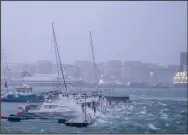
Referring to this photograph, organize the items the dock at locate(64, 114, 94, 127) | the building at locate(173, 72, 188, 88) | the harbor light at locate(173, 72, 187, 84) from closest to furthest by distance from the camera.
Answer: the dock at locate(64, 114, 94, 127) < the harbor light at locate(173, 72, 187, 84) < the building at locate(173, 72, 188, 88)

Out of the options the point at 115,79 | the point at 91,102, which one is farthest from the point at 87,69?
the point at 91,102

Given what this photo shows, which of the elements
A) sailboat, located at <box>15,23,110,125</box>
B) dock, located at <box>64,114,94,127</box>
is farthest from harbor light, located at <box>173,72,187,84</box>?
dock, located at <box>64,114,94,127</box>

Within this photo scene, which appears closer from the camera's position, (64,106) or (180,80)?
(64,106)

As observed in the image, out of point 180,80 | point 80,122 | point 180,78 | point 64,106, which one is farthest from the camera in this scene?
point 180,80

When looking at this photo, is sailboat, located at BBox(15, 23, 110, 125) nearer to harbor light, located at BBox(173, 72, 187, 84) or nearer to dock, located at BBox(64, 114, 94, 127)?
dock, located at BBox(64, 114, 94, 127)

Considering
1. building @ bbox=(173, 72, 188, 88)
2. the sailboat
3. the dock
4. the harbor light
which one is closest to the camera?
the dock

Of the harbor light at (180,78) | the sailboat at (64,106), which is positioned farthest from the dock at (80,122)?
the harbor light at (180,78)

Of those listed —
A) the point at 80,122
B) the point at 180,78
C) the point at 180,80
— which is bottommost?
the point at 80,122

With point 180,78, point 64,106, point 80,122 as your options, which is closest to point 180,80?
point 180,78

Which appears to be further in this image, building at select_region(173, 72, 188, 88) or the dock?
building at select_region(173, 72, 188, 88)

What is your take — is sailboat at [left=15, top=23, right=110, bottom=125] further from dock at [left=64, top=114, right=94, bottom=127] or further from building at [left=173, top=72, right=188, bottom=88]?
building at [left=173, top=72, right=188, bottom=88]

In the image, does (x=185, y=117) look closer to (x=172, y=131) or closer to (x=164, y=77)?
(x=172, y=131)

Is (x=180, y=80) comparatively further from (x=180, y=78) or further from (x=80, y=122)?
(x=80, y=122)

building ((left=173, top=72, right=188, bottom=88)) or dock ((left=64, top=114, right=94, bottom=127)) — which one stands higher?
building ((left=173, top=72, right=188, bottom=88))
